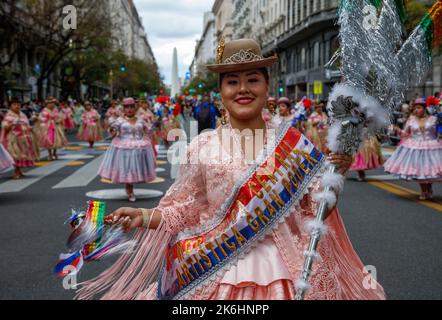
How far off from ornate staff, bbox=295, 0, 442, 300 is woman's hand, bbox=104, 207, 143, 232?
0.79m

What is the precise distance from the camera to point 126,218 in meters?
2.50

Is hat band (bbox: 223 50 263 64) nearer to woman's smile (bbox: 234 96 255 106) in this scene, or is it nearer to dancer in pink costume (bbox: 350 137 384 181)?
woman's smile (bbox: 234 96 255 106)

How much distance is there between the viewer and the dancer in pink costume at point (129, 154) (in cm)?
962

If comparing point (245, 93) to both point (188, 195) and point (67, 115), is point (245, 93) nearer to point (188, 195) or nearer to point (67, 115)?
point (188, 195)

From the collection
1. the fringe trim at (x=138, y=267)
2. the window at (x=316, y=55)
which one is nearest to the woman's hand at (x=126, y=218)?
the fringe trim at (x=138, y=267)

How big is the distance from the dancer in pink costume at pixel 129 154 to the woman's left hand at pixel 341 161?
7.40 m

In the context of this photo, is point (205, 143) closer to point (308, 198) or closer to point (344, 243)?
point (308, 198)

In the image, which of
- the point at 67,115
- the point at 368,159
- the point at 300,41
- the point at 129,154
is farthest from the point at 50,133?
the point at 300,41

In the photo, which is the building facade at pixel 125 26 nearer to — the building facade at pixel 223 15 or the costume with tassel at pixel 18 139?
the building facade at pixel 223 15

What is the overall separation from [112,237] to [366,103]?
1195 millimetres

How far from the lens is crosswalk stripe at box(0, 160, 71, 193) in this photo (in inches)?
436

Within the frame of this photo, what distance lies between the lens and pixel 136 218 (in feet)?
8.49

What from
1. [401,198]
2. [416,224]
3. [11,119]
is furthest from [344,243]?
[11,119]

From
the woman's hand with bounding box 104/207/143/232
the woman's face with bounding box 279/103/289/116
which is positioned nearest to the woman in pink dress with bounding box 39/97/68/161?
the woman's face with bounding box 279/103/289/116
